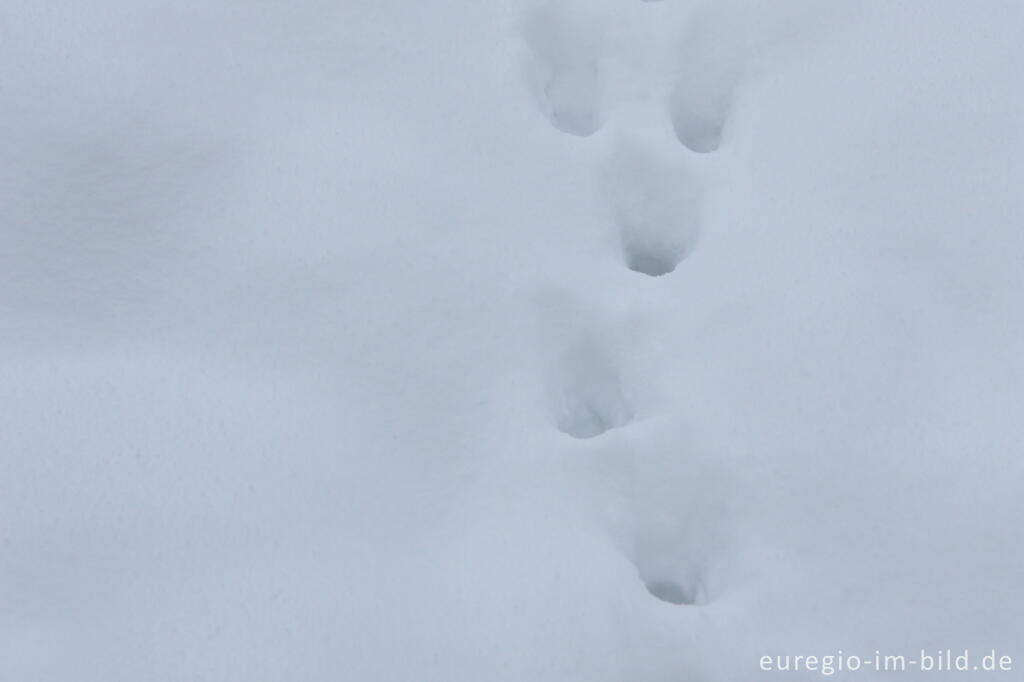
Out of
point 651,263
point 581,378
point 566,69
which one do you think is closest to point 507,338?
point 581,378

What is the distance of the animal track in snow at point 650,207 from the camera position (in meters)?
1.55

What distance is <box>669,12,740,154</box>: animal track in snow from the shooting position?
5.40 ft

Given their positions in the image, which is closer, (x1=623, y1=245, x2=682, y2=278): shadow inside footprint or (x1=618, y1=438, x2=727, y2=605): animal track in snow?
(x1=618, y1=438, x2=727, y2=605): animal track in snow

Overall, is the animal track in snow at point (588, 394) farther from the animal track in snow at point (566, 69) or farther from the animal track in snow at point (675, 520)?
the animal track in snow at point (566, 69)

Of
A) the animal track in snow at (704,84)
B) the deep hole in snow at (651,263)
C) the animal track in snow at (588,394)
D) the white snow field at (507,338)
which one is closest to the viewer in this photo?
the white snow field at (507,338)

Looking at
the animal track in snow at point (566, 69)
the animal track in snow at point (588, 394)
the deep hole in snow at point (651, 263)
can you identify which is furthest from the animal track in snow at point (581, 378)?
the animal track in snow at point (566, 69)

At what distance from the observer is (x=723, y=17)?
1.70 meters

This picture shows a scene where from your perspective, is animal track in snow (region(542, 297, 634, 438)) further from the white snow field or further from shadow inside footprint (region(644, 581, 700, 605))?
shadow inside footprint (region(644, 581, 700, 605))

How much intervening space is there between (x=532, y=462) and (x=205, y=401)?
0.42 meters

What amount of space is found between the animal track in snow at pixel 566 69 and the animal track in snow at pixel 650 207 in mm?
103

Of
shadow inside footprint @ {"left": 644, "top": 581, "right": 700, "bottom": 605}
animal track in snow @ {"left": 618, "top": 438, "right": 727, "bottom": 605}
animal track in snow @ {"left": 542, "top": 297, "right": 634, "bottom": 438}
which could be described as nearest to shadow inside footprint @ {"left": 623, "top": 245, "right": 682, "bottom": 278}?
animal track in snow @ {"left": 542, "top": 297, "right": 634, "bottom": 438}

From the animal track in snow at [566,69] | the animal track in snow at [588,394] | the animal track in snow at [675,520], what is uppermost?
the animal track in snow at [566,69]

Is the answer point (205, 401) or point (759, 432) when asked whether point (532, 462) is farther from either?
point (205, 401)

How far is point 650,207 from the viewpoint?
5.17 feet
